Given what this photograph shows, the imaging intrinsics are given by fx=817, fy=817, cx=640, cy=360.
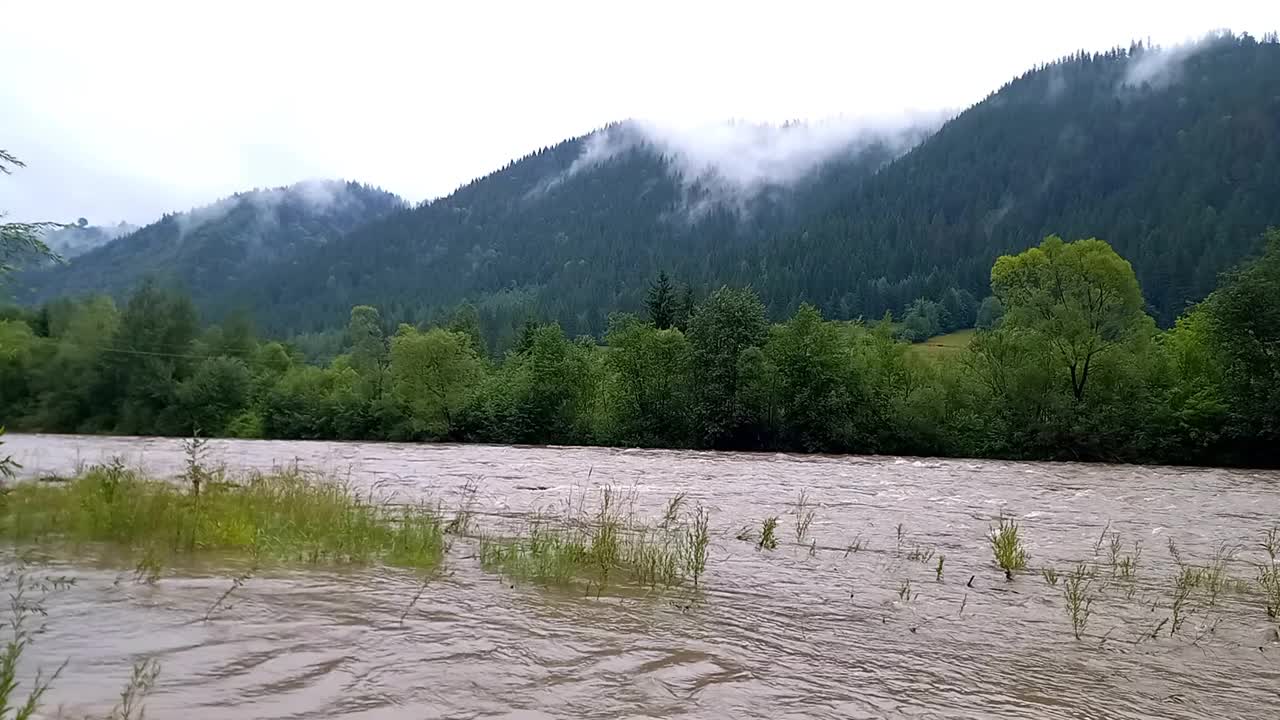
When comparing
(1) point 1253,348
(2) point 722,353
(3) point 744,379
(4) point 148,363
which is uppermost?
(2) point 722,353

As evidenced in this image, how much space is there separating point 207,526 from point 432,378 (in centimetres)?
5688

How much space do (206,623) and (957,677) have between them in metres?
7.23

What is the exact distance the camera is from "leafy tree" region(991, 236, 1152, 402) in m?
49.9

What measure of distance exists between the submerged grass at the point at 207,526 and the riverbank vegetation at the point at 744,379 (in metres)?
44.7

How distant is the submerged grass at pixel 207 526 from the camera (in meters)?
11.7

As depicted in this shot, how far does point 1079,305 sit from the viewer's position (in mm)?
51656

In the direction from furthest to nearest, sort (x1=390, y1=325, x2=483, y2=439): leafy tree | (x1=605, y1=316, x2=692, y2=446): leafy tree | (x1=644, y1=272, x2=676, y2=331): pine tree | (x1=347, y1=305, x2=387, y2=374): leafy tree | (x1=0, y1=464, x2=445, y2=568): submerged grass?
(x1=347, y1=305, x2=387, y2=374): leafy tree, (x1=644, y1=272, x2=676, y2=331): pine tree, (x1=390, y1=325, x2=483, y2=439): leafy tree, (x1=605, y1=316, x2=692, y2=446): leafy tree, (x1=0, y1=464, x2=445, y2=568): submerged grass

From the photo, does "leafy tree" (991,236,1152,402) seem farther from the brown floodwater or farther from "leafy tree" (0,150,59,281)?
"leafy tree" (0,150,59,281)

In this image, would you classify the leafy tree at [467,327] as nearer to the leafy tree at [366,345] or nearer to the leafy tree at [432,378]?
the leafy tree at [366,345]

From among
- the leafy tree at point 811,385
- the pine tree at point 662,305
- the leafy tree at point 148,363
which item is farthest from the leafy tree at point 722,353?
the leafy tree at point 148,363

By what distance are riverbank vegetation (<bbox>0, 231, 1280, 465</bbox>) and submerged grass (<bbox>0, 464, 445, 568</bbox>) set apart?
44720mm

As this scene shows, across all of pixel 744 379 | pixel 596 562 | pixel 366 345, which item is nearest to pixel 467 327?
pixel 366 345

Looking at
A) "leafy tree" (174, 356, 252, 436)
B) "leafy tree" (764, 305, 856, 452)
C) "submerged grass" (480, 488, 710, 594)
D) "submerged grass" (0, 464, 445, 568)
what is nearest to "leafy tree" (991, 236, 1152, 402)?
"leafy tree" (764, 305, 856, 452)

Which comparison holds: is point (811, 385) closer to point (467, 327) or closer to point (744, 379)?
point (744, 379)
